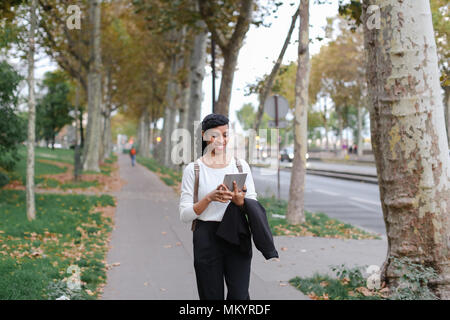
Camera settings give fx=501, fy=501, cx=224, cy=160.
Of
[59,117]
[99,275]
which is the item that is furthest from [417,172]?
[59,117]

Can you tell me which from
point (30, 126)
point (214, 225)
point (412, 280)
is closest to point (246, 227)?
point (214, 225)

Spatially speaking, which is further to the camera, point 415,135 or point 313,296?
point 313,296

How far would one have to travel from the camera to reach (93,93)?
23.6m

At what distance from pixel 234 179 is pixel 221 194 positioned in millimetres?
126

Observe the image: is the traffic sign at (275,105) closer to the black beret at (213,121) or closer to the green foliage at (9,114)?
the green foliage at (9,114)

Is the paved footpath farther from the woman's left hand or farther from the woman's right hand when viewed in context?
the woman's right hand

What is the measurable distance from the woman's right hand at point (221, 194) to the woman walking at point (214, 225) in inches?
6.9

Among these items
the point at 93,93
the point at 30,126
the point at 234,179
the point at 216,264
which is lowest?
the point at 216,264

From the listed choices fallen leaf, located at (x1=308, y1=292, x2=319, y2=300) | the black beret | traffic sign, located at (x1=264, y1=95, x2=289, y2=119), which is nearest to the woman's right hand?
the black beret

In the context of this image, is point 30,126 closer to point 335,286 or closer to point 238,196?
point 335,286

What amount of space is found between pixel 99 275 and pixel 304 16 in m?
6.59

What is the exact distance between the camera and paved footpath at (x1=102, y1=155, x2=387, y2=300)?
564 centimetres

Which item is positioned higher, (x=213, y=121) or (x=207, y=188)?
(x=213, y=121)

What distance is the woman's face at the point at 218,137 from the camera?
3385mm
